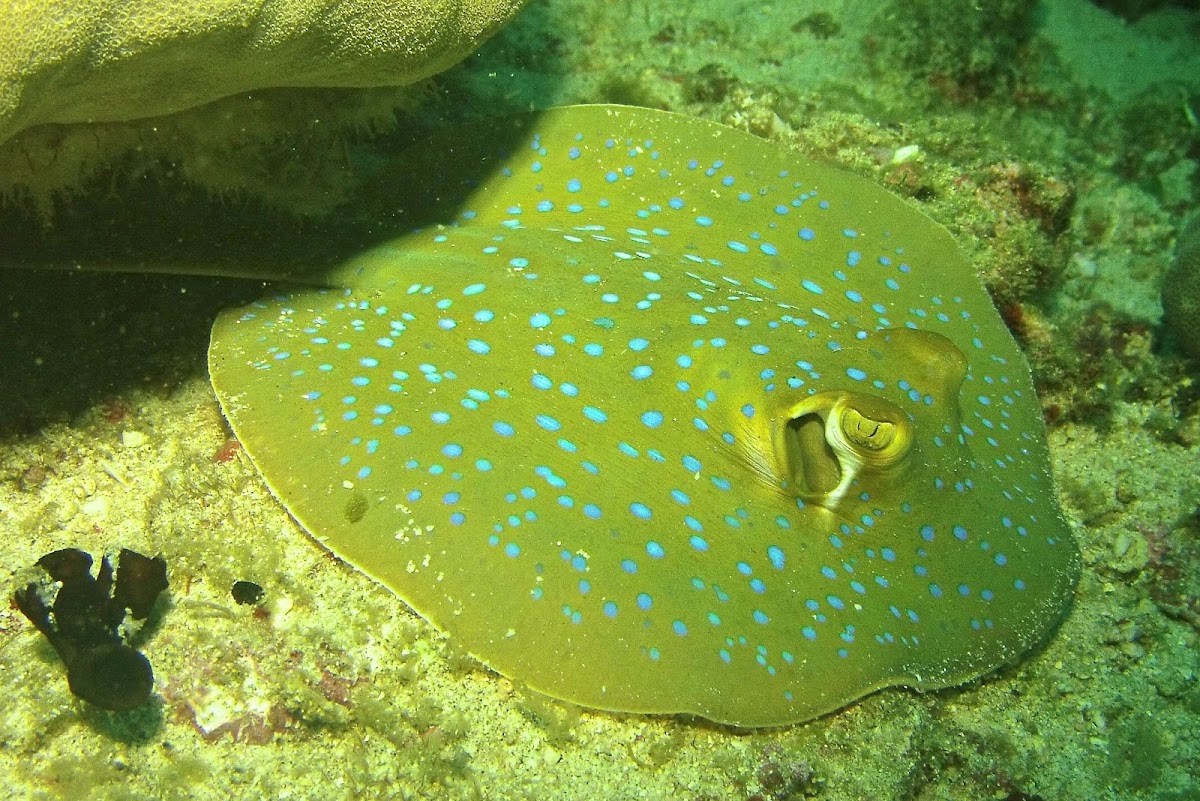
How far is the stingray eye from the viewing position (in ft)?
11.6

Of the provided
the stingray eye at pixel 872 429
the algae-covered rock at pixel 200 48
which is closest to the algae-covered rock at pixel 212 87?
the algae-covered rock at pixel 200 48

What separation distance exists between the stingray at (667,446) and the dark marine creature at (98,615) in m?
0.81

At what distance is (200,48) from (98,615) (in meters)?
2.62

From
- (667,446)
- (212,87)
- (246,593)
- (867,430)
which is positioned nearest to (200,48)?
(212,87)

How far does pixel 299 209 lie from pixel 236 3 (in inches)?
64.3

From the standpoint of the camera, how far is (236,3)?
3283mm

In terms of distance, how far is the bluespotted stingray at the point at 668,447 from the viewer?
3.29 meters

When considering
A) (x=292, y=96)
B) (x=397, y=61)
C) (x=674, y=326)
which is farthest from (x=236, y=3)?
(x=674, y=326)

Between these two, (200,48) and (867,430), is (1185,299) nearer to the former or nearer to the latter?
(867,430)

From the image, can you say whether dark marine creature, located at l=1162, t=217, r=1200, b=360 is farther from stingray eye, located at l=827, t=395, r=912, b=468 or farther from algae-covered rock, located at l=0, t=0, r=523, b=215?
algae-covered rock, located at l=0, t=0, r=523, b=215

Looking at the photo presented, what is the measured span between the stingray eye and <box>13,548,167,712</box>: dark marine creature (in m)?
3.37

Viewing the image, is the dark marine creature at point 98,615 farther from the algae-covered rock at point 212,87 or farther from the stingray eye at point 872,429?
the stingray eye at point 872,429

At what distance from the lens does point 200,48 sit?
3391 millimetres

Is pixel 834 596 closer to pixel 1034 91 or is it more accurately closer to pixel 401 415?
pixel 401 415
